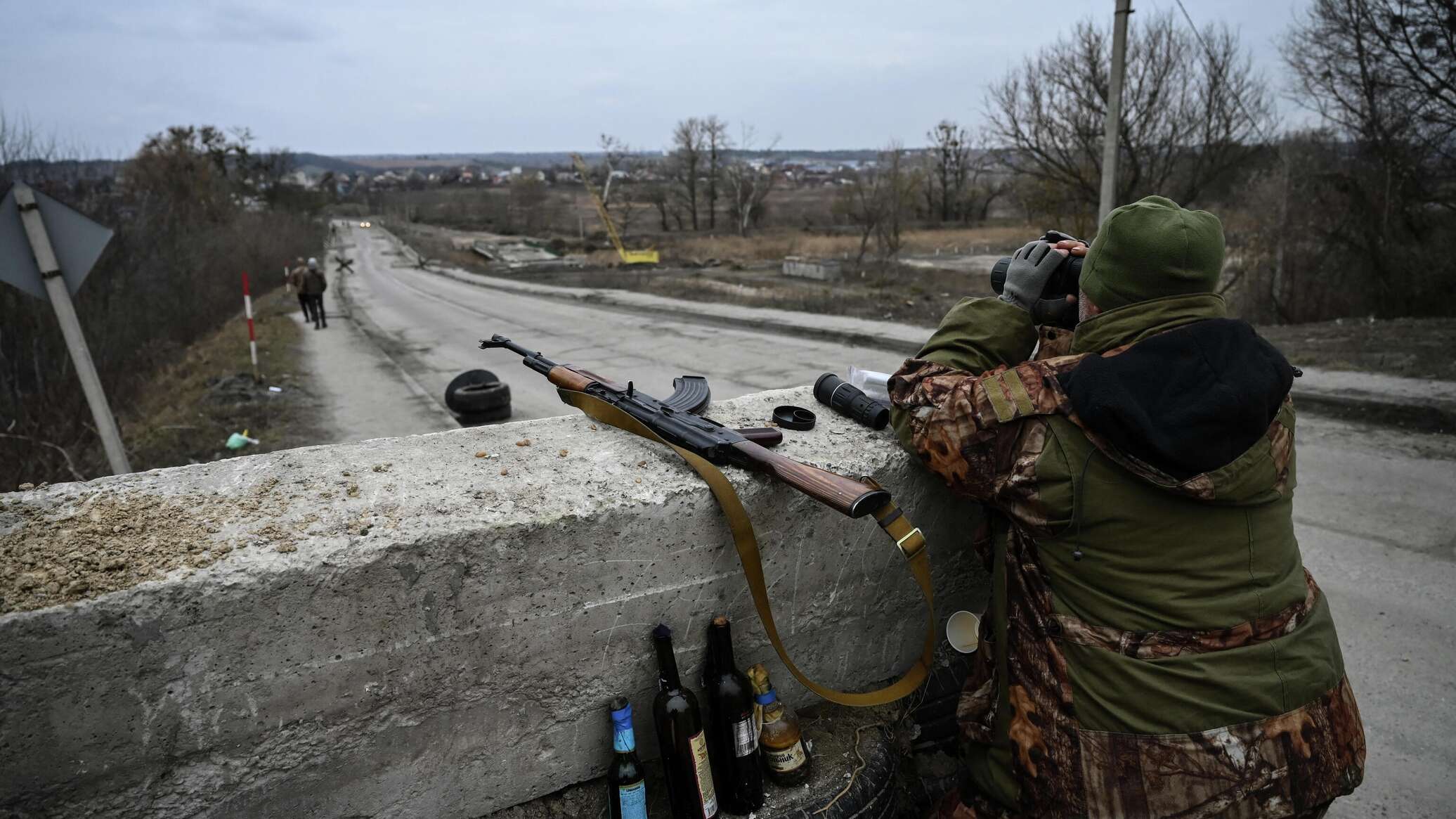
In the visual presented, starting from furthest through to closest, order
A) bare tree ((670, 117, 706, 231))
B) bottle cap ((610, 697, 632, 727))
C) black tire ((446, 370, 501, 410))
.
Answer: bare tree ((670, 117, 706, 231)), black tire ((446, 370, 501, 410)), bottle cap ((610, 697, 632, 727))

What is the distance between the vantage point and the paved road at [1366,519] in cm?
302

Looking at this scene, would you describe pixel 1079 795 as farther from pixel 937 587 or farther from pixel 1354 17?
pixel 1354 17

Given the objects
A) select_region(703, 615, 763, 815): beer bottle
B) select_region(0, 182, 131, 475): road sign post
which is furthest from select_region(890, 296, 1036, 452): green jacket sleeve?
select_region(0, 182, 131, 475): road sign post

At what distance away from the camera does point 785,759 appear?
198cm

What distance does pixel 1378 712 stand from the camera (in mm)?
3244

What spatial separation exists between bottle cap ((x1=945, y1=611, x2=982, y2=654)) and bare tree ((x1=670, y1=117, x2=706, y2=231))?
62280 millimetres

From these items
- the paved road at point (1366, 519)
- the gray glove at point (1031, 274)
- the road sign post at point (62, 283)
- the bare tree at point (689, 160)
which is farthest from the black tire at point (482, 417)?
the bare tree at point (689, 160)

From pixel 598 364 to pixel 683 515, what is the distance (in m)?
10.8

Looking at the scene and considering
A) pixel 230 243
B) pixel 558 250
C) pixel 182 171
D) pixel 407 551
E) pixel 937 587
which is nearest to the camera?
pixel 407 551

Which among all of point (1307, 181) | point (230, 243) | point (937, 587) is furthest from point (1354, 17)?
point (230, 243)

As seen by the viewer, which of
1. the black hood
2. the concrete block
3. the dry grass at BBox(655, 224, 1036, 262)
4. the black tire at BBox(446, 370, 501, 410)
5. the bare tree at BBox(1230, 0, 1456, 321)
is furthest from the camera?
the dry grass at BBox(655, 224, 1036, 262)

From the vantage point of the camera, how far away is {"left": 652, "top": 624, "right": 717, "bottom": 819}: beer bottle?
183 cm

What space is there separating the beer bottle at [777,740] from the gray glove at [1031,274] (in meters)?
1.13

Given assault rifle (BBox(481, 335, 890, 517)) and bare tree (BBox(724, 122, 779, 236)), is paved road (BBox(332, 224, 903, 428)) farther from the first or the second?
bare tree (BBox(724, 122, 779, 236))
